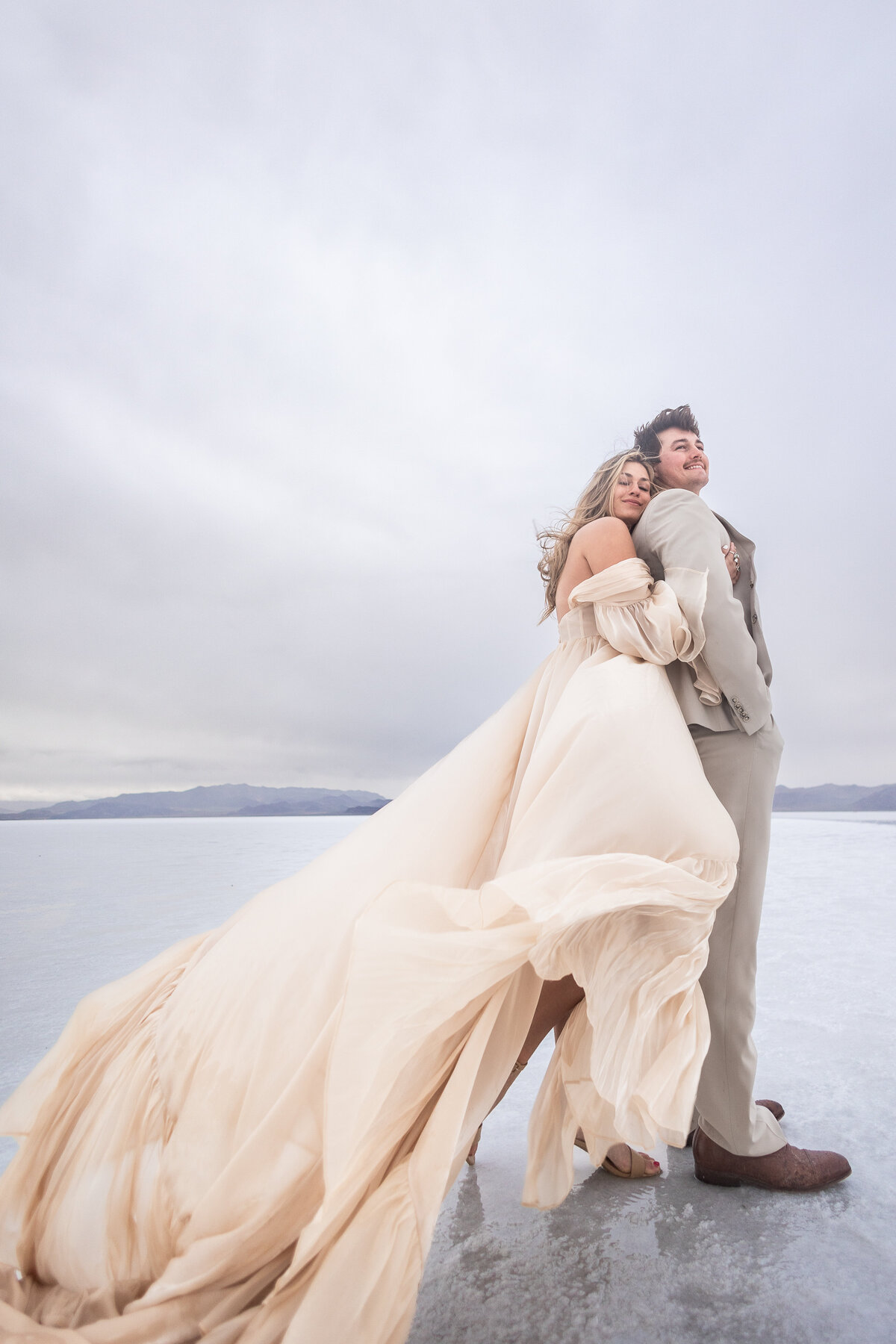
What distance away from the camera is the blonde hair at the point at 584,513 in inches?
67.8

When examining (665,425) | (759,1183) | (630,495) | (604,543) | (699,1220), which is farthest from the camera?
(665,425)

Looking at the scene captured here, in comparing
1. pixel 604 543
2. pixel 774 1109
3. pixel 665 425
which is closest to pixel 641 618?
pixel 604 543

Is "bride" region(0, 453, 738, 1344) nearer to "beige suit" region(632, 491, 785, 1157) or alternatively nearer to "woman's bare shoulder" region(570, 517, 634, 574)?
"beige suit" region(632, 491, 785, 1157)

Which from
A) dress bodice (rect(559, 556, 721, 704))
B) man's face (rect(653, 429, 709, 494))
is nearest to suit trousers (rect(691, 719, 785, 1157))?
dress bodice (rect(559, 556, 721, 704))

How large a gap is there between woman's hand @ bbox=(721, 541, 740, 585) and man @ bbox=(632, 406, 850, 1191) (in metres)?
0.09

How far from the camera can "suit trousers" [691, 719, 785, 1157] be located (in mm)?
1352

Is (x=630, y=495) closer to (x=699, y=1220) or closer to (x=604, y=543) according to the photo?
(x=604, y=543)

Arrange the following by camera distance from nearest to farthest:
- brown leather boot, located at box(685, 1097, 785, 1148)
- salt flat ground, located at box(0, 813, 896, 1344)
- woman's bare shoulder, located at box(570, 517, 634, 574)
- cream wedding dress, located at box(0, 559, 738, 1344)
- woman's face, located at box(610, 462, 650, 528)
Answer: cream wedding dress, located at box(0, 559, 738, 1344) < salt flat ground, located at box(0, 813, 896, 1344) < woman's bare shoulder, located at box(570, 517, 634, 574) < brown leather boot, located at box(685, 1097, 785, 1148) < woman's face, located at box(610, 462, 650, 528)

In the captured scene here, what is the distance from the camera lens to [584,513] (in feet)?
5.76

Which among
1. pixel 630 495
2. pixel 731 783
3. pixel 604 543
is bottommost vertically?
pixel 731 783

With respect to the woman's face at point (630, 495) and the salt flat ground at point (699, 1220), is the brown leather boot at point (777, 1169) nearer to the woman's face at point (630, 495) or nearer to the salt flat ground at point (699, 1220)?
the salt flat ground at point (699, 1220)

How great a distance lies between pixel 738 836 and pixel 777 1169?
0.66 meters

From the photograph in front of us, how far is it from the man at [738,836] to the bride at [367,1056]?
0.27 meters

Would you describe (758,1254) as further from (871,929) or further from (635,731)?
(871,929)
